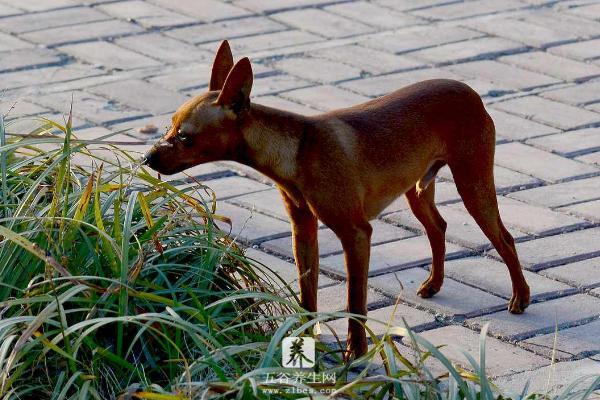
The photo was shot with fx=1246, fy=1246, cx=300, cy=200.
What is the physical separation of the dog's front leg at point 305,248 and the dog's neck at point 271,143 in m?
0.23

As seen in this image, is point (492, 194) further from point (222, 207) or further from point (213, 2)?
point (213, 2)

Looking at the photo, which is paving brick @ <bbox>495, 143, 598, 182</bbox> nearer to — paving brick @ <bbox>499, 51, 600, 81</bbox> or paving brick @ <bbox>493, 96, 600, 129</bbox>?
paving brick @ <bbox>493, 96, 600, 129</bbox>

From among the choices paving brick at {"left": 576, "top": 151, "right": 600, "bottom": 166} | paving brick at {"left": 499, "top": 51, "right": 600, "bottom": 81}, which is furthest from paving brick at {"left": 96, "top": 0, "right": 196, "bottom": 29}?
paving brick at {"left": 576, "top": 151, "right": 600, "bottom": 166}

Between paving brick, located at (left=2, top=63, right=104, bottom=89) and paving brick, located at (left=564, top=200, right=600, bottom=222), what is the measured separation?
3.23 m

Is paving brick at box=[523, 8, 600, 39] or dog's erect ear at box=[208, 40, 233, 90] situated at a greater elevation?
dog's erect ear at box=[208, 40, 233, 90]

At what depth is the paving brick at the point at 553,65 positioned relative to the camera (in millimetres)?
7816

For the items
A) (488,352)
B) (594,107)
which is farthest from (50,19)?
(488,352)

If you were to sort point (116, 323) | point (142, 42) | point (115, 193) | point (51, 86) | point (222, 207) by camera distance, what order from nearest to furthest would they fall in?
1. point (116, 323)
2. point (115, 193)
3. point (222, 207)
4. point (51, 86)
5. point (142, 42)

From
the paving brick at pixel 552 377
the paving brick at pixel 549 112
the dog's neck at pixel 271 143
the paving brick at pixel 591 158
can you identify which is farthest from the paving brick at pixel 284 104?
the paving brick at pixel 552 377

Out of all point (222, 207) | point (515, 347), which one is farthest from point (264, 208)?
point (515, 347)

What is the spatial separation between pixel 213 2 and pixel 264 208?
361cm

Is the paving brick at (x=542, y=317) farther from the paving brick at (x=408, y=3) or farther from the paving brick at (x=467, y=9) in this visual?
the paving brick at (x=408, y=3)

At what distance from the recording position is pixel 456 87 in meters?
4.77

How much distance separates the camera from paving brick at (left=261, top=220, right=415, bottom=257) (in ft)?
18.3
